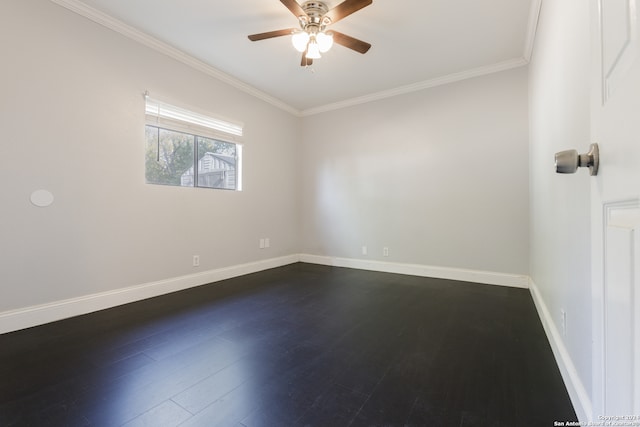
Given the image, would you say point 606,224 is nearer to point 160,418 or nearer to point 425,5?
point 160,418

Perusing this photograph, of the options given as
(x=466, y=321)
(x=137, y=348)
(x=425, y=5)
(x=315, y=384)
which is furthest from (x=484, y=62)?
(x=137, y=348)

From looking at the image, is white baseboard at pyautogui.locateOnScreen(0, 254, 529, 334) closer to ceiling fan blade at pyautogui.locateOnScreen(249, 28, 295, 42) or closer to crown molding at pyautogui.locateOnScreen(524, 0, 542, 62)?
crown molding at pyautogui.locateOnScreen(524, 0, 542, 62)

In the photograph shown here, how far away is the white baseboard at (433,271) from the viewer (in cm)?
323

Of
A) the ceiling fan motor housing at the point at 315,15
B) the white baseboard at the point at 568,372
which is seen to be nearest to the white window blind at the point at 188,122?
the ceiling fan motor housing at the point at 315,15

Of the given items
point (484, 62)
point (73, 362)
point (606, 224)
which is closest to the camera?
point (606, 224)

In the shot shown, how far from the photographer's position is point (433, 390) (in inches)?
55.3

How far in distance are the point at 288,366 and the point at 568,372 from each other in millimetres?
1495

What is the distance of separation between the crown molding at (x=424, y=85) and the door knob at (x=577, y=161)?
11.3 ft

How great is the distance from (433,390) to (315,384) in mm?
622

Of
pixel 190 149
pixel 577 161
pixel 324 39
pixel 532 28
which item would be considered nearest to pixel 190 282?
pixel 190 149

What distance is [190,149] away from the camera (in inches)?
131

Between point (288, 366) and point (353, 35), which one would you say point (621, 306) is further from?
point (353, 35)

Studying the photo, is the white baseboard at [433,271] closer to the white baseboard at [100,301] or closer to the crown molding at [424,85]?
the white baseboard at [100,301]

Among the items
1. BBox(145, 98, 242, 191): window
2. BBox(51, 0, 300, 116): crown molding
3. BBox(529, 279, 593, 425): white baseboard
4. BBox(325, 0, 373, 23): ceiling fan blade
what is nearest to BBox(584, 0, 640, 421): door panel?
BBox(529, 279, 593, 425): white baseboard
